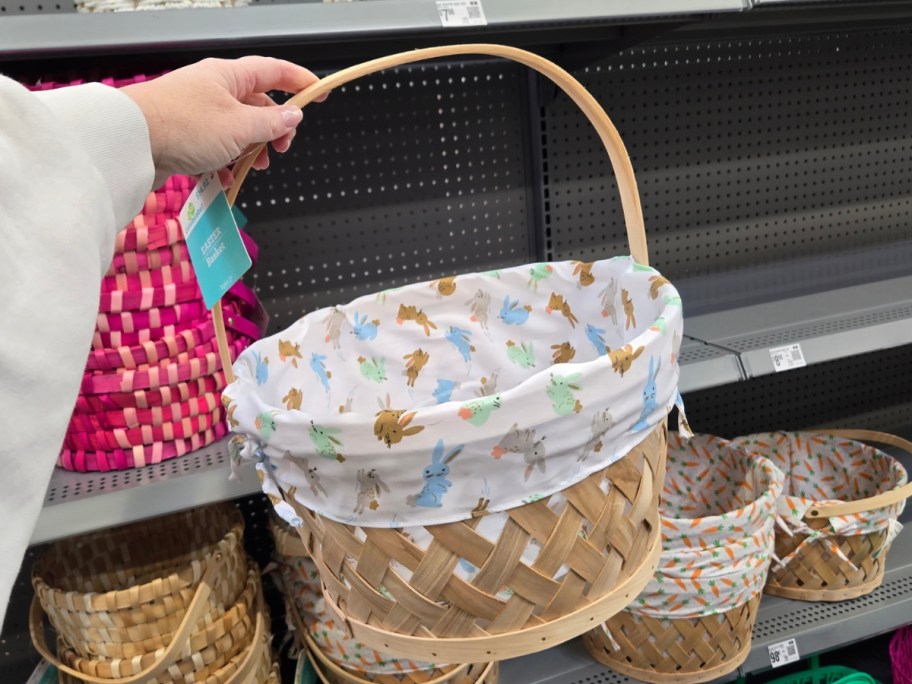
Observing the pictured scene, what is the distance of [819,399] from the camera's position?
5.57 ft

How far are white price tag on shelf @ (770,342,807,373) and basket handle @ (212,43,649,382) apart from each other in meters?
0.43

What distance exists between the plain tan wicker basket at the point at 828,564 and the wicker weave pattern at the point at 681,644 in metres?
0.17

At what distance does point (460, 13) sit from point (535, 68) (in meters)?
0.19

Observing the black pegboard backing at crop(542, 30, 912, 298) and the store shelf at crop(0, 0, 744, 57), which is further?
the black pegboard backing at crop(542, 30, 912, 298)

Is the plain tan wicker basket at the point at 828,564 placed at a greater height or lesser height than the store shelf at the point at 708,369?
lesser

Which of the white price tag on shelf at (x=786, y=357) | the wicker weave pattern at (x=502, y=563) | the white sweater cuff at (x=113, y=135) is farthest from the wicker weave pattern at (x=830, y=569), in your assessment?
the white sweater cuff at (x=113, y=135)

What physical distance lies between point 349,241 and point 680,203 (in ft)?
2.23

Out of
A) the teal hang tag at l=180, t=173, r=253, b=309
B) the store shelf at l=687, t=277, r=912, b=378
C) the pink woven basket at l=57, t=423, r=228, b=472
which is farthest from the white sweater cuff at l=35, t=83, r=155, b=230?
the store shelf at l=687, t=277, r=912, b=378

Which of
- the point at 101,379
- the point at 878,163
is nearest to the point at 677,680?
the point at 101,379

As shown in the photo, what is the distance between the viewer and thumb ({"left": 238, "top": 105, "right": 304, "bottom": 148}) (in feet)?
1.90

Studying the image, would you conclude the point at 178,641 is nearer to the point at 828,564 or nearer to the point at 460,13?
the point at 460,13

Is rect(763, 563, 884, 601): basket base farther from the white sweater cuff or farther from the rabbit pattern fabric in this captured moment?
the white sweater cuff

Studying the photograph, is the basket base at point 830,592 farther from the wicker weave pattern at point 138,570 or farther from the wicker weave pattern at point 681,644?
the wicker weave pattern at point 138,570

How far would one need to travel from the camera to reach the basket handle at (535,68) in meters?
0.60
